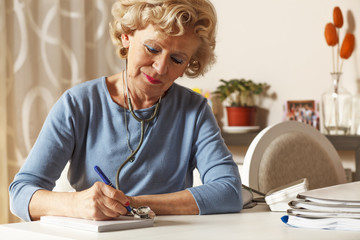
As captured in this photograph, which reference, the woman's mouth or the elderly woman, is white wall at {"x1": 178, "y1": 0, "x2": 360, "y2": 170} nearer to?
the elderly woman

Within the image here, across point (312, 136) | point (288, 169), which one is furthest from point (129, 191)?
point (312, 136)

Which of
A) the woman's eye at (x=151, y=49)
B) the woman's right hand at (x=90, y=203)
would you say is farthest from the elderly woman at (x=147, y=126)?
the woman's right hand at (x=90, y=203)

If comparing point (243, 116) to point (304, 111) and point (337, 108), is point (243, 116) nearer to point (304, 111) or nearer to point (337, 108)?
point (304, 111)

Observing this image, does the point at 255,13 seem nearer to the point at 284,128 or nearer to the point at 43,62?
the point at 43,62

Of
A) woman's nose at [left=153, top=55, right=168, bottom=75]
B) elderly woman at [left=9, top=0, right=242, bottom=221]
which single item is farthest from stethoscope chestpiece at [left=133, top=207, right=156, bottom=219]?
woman's nose at [left=153, top=55, right=168, bottom=75]

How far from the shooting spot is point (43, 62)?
3074 mm

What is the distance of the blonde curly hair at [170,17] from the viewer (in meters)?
1.35

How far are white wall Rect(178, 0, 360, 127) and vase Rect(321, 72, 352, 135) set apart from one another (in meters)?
0.10

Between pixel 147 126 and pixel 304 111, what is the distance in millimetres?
1780

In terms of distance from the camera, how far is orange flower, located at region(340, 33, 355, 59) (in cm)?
282

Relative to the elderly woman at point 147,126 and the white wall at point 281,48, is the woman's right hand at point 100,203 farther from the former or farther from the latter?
the white wall at point 281,48

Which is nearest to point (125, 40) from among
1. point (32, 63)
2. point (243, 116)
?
point (32, 63)

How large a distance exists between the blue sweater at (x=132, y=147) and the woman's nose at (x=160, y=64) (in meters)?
0.17

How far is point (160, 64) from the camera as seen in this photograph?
1.36 m
